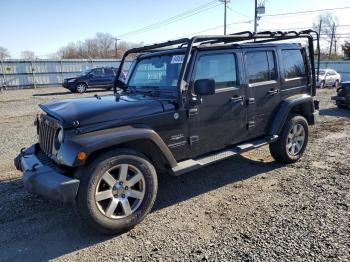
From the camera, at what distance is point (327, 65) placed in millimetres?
33625

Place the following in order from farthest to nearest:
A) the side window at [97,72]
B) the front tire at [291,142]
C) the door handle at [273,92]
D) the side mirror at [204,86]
Answer: the side window at [97,72], the front tire at [291,142], the door handle at [273,92], the side mirror at [204,86]

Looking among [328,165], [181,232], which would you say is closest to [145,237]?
[181,232]

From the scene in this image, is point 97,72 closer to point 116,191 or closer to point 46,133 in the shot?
point 46,133

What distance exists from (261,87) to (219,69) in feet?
3.16

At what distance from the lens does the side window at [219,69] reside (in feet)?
14.4

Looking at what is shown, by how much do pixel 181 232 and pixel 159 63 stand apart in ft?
8.01

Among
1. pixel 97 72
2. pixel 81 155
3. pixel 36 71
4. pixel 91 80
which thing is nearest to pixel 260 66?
pixel 81 155

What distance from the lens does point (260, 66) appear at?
523 cm

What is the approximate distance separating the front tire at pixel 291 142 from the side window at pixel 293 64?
0.77 meters

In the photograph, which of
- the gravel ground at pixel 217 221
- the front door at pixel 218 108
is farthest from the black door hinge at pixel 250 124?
the gravel ground at pixel 217 221

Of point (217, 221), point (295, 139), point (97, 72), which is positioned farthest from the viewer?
point (97, 72)

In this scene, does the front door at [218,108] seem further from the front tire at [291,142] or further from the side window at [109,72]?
the side window at [109,72]

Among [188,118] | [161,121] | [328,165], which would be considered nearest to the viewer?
[161,121]

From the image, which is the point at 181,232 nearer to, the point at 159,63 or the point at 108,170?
the point at 108,170
